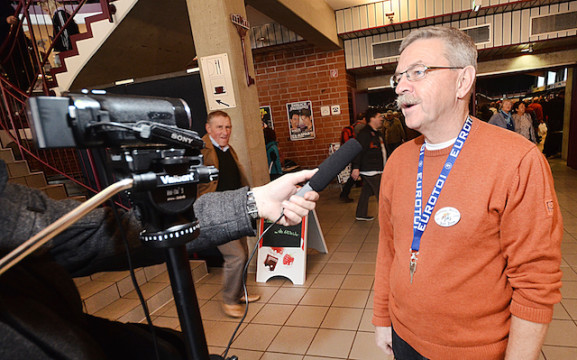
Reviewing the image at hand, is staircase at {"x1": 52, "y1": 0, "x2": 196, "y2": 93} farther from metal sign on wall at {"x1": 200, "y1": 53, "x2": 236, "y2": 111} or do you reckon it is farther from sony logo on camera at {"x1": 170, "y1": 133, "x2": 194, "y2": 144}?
sony logo on camera at {"x1": 170, "y1": 133, "x2": 194, "y2": 144}

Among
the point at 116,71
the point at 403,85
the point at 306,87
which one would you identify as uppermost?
the point at 116,71

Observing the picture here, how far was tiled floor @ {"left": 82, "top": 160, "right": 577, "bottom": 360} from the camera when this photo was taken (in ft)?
7.34

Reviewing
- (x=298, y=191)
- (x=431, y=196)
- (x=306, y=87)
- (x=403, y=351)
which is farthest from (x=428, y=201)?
(x=306, y=87)

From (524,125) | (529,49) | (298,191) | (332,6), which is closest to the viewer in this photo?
(298,191)

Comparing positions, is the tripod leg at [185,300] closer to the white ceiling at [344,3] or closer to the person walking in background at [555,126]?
the white ceiling at [344,3]

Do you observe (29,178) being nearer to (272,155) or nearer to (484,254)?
(272,155)

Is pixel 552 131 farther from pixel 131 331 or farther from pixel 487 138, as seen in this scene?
pixel 131 331

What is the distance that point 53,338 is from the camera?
0.55 metres

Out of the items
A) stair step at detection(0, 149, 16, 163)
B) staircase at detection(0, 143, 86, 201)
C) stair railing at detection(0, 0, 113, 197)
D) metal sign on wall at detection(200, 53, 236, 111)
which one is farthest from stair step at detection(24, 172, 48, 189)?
metal sign on wall at detection(200, 53, 236, 111)

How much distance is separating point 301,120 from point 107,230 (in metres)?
6.58

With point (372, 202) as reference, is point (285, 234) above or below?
above

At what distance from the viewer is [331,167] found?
88cm

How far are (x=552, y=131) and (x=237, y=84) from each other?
32.5 feet

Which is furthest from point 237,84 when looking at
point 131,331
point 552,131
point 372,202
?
point 552,131
